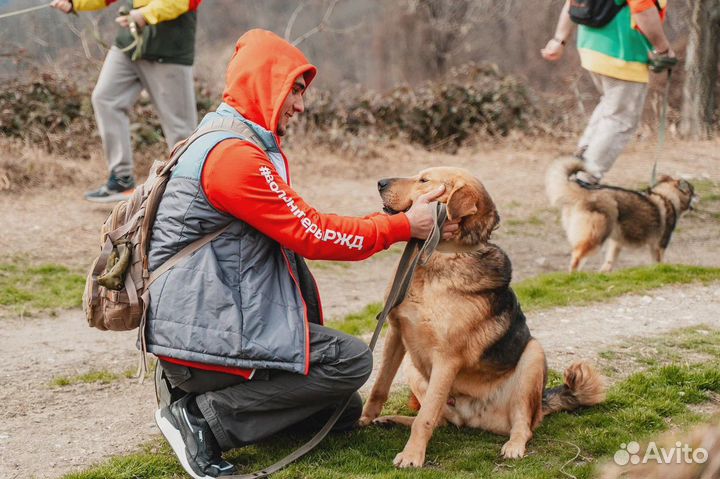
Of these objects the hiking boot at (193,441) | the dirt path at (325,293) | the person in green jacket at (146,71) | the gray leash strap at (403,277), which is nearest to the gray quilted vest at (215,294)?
the hiking boot at (193,441)

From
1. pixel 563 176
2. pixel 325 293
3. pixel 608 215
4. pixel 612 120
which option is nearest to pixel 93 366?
pixel 325 293

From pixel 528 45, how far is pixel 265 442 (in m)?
22.7

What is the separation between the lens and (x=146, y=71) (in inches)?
304

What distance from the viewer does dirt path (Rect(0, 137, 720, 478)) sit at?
4.25 metres

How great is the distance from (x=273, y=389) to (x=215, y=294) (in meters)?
0.53

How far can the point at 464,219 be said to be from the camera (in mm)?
3926

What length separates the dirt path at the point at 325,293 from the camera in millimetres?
4254

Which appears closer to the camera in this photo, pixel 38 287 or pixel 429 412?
pixel 429 412

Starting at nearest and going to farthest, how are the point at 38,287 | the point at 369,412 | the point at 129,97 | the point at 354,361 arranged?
the point at 354,361, the point at 369,412, the point at 38,287, the point at 129,97

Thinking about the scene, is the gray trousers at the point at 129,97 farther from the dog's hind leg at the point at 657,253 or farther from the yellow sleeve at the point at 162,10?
the dog's hind leg at the point at 657,253

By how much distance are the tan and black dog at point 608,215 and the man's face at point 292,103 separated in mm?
4492

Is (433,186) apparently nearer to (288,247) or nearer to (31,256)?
(288,247)

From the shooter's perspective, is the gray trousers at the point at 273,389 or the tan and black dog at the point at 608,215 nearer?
the gray trousers at the point at 273,389

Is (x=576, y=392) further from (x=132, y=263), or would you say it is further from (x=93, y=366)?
(x=93, y=366)
